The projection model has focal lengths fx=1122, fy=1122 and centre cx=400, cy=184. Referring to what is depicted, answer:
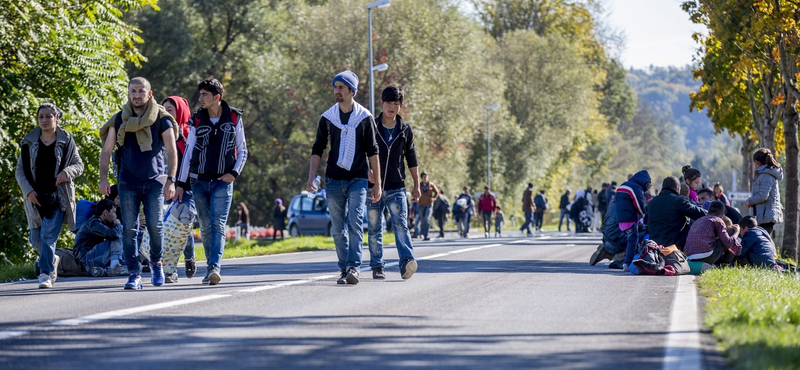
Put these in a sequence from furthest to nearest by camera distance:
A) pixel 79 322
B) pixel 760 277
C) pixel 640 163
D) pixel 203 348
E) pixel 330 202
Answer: pixel 640 163, pixel 760 277, pixel 330 202, pixel 79 322, pixel 203 348

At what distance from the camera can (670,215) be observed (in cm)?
1462

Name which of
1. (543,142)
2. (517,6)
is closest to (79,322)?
(543,142)

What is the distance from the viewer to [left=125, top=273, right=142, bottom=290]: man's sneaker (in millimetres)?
10180

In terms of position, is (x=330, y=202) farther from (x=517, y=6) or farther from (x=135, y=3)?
(x=517, y=6)

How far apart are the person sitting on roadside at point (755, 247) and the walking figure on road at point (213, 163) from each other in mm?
7565

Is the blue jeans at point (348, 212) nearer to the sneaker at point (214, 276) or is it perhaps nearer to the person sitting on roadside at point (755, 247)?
the sneaker at point (214, 276)

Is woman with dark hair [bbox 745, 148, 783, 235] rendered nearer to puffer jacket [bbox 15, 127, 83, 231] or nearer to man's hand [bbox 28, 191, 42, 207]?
puffer jacket [bbox 15, 127, 83, 231]

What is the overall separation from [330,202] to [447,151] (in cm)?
3633

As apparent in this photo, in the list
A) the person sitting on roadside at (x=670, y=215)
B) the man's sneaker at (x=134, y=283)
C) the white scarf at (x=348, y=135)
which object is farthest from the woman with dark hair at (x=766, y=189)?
the man's sneaker at (x=134, y=283)

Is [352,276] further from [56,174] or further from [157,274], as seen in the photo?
[56,174]

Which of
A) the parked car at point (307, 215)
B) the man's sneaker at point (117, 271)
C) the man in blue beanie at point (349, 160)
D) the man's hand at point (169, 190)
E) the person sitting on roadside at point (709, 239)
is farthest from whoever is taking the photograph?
the parked car at point (307, 215)

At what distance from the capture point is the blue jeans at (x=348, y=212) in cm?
1062

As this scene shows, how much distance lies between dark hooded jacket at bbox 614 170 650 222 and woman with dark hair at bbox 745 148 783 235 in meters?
2.13

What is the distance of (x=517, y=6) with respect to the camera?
6644 centimetres
